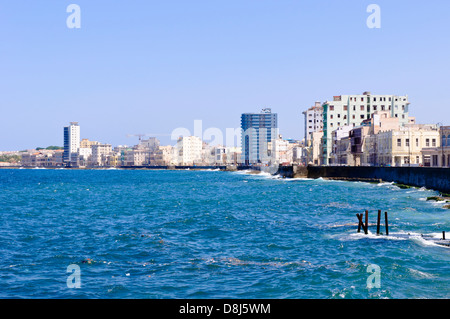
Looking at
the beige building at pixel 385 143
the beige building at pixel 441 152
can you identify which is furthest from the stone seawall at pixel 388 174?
the beige building at pixel 441 152

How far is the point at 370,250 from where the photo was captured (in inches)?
1180

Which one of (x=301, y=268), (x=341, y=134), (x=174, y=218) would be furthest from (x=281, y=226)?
(x=341, y=134)

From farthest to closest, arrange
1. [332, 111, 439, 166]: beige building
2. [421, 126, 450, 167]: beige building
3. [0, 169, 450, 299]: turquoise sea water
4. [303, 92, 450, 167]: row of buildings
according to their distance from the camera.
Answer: [332, 111, 439, 166]: beige building
[303, 92, 450, 167]: row of buildings
[421, 126, 450, 167]: beige building
[0, 169, 450, 299]: turquoise sea water

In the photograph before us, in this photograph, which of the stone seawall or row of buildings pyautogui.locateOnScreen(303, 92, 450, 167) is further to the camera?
row of buildings pyautogui.locateOnScreen(303, 92, 450, 167)

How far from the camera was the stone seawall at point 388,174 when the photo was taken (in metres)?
75.7

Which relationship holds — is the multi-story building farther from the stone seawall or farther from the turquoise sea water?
the turquoise sea water

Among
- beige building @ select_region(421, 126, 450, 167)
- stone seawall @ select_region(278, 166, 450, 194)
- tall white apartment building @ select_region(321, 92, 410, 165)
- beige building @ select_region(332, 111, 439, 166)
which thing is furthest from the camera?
tall white apartment building @ select_region(321, 92, 410, 165)

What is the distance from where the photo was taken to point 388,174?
106312 millimetres

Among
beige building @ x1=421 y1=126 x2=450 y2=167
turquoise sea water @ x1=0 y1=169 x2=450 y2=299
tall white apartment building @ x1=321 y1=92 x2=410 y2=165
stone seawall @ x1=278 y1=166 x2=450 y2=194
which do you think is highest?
tall white apartment building @ x1=321 y1=92 x2=410 y2=165

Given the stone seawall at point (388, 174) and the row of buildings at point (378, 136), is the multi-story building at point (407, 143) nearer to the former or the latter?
the row of buildings at point (378, 136)

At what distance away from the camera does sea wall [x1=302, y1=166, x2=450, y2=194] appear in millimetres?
75081

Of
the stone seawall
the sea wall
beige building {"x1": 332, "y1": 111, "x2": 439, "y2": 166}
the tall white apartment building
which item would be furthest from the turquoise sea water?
the tall white apartment building

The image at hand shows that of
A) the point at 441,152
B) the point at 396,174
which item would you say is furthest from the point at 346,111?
the point at 441,152
